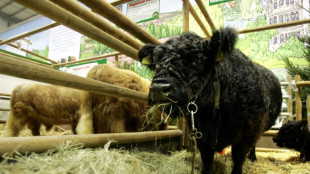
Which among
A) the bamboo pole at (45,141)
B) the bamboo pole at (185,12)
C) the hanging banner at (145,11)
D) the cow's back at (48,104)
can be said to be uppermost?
the hanging banner at (145,11)

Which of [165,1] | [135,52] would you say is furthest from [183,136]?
[165,1]

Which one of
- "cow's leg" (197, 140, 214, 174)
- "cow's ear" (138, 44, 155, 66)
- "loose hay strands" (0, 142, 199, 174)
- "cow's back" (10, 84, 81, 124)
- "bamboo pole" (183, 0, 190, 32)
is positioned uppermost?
"bamboo pole" (183, 0, 190, 32)

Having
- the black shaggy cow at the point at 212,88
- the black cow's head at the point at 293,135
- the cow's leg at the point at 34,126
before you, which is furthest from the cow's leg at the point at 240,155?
the cow's leg at the point at 34,126

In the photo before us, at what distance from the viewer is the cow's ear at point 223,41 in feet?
5.53

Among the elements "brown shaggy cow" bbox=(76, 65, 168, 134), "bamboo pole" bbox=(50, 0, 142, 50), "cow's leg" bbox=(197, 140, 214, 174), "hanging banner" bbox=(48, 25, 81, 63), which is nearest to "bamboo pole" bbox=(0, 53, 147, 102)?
"bamboo pole" bbox=(50, 0, 142, 50)

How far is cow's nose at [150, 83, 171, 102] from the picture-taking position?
4.76 ft

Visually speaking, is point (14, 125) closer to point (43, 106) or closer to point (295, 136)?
point (43, 106)

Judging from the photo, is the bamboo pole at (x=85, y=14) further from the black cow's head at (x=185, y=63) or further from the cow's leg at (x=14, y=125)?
the cow's leg at (x=14, y=125)

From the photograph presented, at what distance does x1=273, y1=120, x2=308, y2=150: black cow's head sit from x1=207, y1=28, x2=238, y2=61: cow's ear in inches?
105

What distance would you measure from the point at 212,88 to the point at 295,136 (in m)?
2.59

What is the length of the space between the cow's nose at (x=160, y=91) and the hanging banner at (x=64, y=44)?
24.8ft

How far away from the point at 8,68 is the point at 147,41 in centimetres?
158

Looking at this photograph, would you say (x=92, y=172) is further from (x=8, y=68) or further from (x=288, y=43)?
(x=288, y=43)

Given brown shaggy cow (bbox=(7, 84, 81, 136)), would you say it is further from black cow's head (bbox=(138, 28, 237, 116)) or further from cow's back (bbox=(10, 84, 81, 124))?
black cow's head (bbox=(138, 28, 237, 116))
